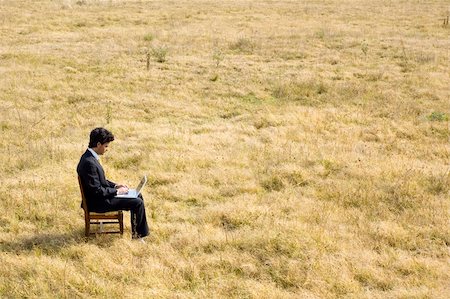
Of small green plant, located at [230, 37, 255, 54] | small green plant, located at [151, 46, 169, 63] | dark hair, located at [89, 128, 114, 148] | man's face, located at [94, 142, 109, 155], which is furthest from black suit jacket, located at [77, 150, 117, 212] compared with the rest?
small green plant, located at [230, 37, 255, 54]

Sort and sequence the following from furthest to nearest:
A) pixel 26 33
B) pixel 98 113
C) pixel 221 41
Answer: pixel 26 33 < pixel 221 41 < pixel 98 113

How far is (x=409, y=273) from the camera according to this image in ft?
21.8

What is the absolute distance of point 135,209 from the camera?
7.27 metres

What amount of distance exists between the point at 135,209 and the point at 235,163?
3.74 meters

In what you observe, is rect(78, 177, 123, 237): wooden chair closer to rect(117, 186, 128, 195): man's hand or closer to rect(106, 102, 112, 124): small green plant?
rect(117, 186, 128, 195): man's hand

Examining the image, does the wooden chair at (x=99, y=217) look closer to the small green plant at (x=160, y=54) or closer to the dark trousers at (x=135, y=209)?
the dark trousers at (x=135, y=209)

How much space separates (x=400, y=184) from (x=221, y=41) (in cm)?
1589

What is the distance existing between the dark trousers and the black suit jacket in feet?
0.36

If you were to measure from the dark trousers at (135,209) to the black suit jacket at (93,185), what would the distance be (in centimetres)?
11

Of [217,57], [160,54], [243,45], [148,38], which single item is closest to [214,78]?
[217,57]

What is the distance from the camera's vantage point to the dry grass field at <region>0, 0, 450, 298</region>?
662cm

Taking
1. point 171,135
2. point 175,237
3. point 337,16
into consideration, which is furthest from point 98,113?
point 337,16

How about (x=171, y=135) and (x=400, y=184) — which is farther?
(x=171, y=135)

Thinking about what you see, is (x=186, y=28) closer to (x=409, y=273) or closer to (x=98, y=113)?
(x=98, y=113)
